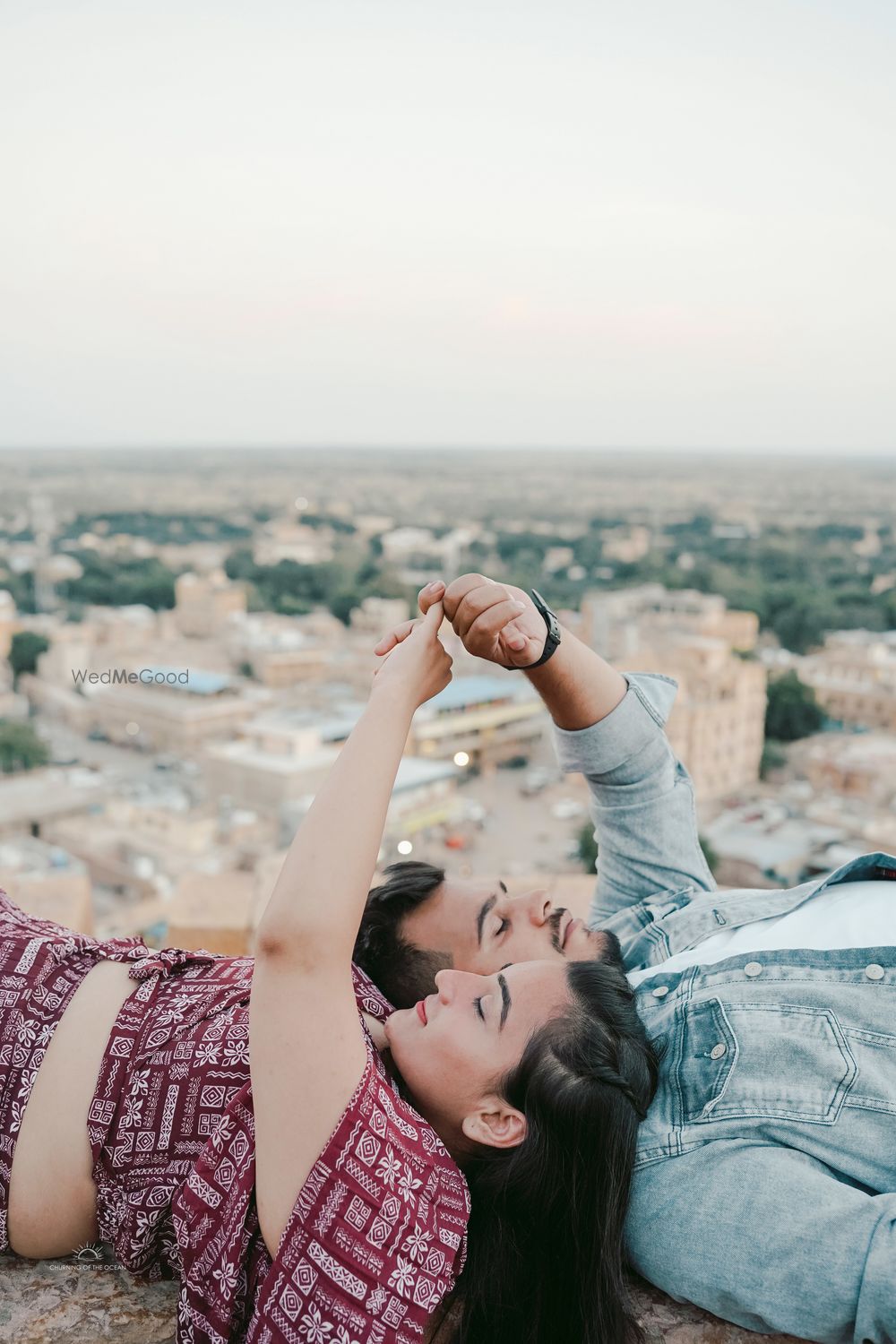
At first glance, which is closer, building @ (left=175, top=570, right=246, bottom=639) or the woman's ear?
the woman's ear

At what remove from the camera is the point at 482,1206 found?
70cm

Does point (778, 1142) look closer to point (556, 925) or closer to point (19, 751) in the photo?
point (556, 925)

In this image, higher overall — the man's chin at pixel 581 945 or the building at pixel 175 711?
the man's chin at pixel 581 945

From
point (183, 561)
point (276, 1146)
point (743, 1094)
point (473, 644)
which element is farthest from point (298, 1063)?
point (183, 561)

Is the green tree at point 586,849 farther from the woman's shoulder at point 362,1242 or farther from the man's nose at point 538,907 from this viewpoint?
the woman's shoulder at point 362,1242

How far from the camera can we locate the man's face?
0.92m

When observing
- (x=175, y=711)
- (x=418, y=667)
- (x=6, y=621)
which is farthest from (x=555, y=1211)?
(x=6, y=621)

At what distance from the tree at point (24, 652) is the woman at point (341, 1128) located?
53.6 ft

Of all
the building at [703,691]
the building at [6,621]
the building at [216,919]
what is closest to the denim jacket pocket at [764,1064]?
the building at [216,919]

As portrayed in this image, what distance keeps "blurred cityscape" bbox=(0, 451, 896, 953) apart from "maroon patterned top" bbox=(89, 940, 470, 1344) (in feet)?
0.71

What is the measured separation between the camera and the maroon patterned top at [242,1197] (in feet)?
2.05

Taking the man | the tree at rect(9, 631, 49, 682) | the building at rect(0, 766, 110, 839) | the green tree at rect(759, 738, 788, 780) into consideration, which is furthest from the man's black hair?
the tree at rect(9, 631, 49, 682)

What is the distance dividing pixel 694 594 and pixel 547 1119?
2151 centimetres

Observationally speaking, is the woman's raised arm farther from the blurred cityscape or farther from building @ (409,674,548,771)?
building @ (409,674,548,771)
